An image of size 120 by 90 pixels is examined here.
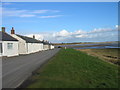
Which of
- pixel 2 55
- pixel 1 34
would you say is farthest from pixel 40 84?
pixel 1 34

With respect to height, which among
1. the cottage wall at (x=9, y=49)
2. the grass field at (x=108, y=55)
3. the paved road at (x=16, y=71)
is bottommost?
the grass field at (x=108, y=55)

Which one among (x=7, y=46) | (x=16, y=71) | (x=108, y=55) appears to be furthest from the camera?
(x=108, y=55)

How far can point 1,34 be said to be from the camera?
119 ft

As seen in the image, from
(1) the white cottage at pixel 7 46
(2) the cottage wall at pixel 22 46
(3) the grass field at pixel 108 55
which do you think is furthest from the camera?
(2) the cottage wall at pixel 22 46

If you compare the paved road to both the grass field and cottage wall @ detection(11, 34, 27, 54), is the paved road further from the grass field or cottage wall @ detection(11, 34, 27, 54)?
cottage wall @ detection(11, 34, 27, 54)

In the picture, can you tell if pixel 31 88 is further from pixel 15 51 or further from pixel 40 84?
pixel 15 51

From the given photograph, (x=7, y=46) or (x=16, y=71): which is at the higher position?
(x=7, y=46)

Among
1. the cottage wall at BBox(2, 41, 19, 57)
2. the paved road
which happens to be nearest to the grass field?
the paved road

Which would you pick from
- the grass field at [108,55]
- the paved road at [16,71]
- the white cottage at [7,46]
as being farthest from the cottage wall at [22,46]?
the paved road at [16,71]

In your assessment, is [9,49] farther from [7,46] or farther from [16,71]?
[16,71]

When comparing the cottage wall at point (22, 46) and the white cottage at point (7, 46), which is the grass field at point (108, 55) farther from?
the white cottage at point (7, 46)

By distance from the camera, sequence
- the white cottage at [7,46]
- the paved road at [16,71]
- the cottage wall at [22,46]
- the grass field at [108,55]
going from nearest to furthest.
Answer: the paved road at [16,71]
the white cottage at [7,46]
the grass field at [108,55]
the cottage wall at [22,46]

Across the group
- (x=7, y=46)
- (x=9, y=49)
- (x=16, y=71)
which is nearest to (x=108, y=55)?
(x=9, y=49)

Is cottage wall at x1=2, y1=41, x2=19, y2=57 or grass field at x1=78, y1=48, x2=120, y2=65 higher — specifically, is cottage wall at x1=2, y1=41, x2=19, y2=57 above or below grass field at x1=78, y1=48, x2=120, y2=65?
above
